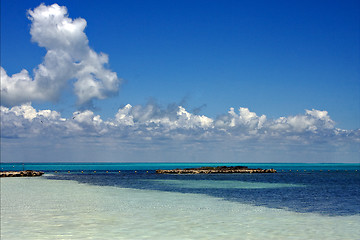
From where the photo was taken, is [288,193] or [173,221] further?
[288,193]

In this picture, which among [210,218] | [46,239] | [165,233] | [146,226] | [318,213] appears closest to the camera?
[46,239]

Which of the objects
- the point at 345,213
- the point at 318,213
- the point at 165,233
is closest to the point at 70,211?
the point at 165,233

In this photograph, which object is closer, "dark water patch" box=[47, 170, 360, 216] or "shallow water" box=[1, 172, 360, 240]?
"shallow water" box=[1, 172, 360, 240]

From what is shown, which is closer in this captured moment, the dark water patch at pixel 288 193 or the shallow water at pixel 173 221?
the shallow water at pixel 173 221

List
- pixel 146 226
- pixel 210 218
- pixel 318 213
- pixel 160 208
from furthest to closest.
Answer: pixel 160 208
pixel 318 213
pixel 210 218
pixel 146 226

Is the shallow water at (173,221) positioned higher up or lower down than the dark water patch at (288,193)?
higher up

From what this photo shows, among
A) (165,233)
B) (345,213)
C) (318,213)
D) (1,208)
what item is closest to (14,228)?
(165,233)

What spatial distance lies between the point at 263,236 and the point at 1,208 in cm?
2720

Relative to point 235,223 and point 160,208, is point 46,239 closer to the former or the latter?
point 235,223

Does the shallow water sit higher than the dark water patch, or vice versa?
the shallow water

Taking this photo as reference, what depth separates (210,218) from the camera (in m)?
33.9

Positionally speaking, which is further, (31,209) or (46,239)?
(31,209)

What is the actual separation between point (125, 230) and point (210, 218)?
341 inches

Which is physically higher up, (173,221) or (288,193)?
(173,221)
